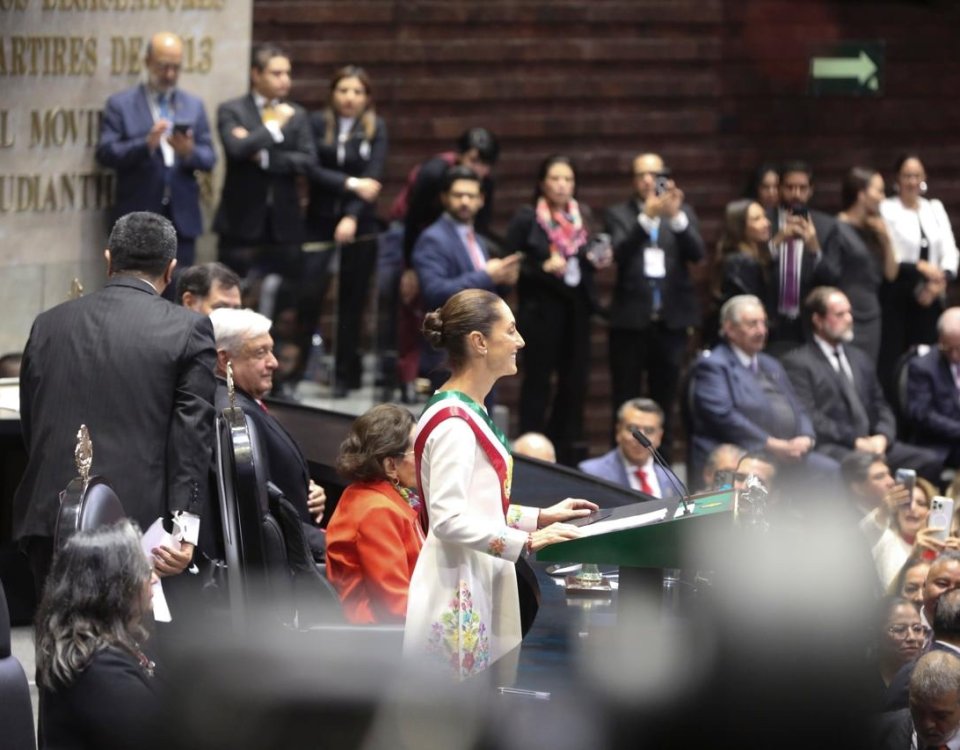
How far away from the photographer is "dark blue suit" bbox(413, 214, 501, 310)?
9.58 metres

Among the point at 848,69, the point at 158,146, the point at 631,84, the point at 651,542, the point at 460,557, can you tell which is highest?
the point at 848,69

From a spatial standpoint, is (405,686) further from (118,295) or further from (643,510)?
(118,295)

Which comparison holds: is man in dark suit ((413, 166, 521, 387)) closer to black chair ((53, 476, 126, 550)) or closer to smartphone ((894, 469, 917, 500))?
smartphone ((894, 469, 917, 500))

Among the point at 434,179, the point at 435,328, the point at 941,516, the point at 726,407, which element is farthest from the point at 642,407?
the point at 435,328

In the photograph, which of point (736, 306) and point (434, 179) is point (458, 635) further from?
point (434, 179)

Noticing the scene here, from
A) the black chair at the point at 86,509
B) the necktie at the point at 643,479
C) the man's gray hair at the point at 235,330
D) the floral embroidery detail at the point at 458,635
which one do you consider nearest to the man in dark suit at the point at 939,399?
the necktie at the point at 643,479

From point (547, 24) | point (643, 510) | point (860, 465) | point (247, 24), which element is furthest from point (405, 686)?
point (547, 24)

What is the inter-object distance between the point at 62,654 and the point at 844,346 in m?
6.79

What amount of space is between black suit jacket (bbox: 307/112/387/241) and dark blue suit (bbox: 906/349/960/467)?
3089 millimetres

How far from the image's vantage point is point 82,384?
5578 millimetres

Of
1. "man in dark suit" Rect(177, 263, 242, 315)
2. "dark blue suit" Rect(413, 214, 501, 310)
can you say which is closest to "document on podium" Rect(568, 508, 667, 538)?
"man in dark suit" Rect(177, 263, 242, 315)

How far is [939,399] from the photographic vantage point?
1052 centimetres

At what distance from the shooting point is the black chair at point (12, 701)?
439 cm

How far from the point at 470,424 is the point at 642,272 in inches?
222
